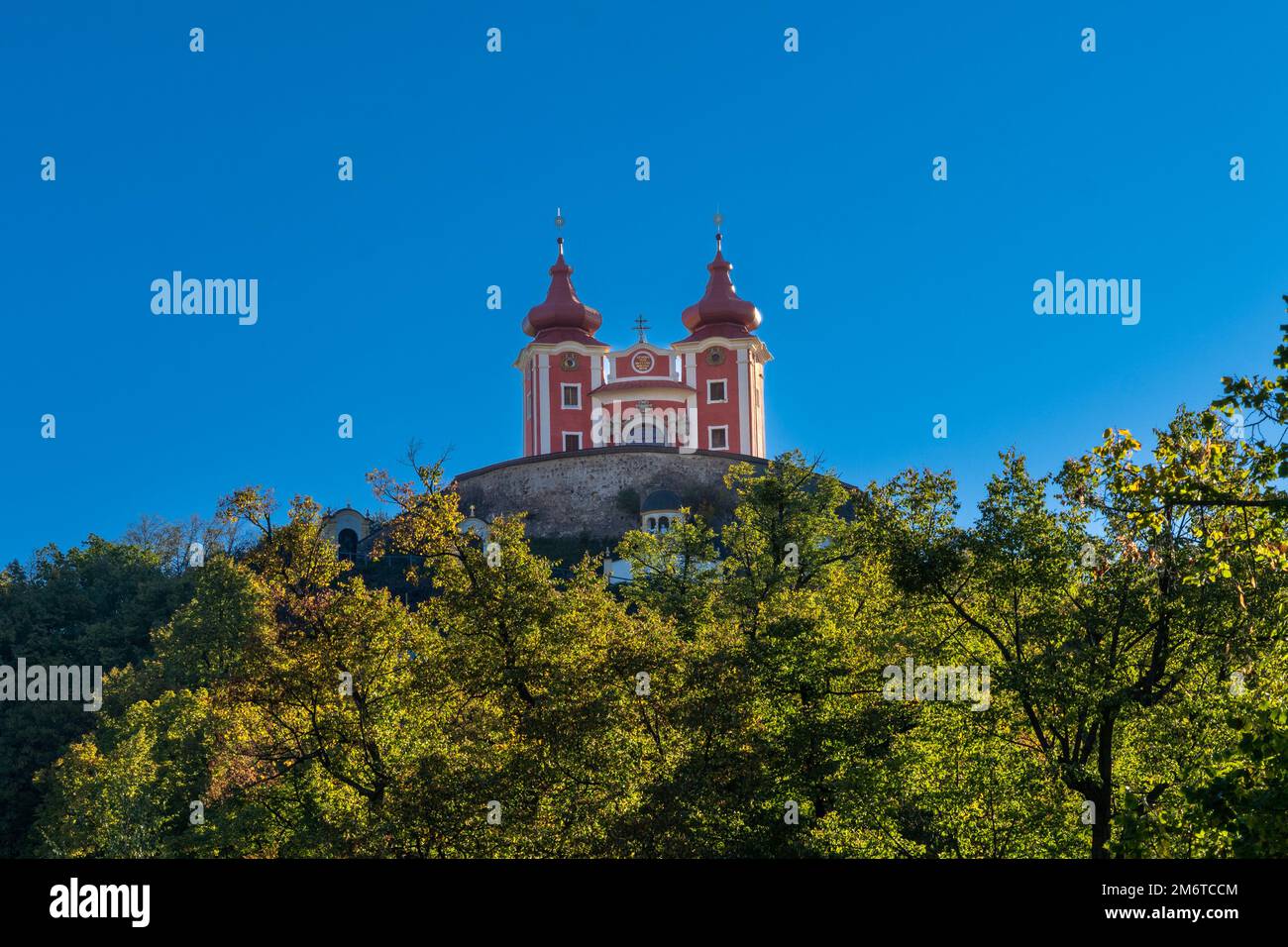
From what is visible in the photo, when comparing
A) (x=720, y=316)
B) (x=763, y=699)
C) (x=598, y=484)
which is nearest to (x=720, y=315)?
(x=720, y=316)

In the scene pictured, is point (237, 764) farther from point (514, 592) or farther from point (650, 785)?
point (650, 785)

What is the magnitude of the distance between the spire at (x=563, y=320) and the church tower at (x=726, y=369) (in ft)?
18.7

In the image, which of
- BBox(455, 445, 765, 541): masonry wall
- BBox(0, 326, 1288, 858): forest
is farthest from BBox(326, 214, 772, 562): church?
BBox(0, 326, 1288, 858): forest

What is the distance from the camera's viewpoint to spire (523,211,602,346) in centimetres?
8962

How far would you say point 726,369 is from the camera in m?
88.4

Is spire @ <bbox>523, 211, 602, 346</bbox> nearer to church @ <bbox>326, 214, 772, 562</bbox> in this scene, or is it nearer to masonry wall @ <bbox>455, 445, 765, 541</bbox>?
church @ <bbox>326, 214, 772, 562</bbox>

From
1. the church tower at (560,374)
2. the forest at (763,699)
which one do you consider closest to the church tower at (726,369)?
the church tower at (560,374)

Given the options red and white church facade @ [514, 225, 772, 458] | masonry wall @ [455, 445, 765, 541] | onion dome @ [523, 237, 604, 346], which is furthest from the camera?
onion dome @ [523, 237, 604, 346]

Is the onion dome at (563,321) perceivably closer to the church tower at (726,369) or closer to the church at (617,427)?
the church at (617,427)

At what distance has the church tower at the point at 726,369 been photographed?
8688 cm

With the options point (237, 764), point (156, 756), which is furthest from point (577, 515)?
point (237, 764)

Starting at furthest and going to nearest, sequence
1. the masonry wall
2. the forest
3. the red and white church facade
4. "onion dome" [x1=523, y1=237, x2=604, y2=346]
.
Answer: "onion dome" [x1=523, y1=237, x2=604, y2=346] < the red and white church facade < the masonry wall < the forest

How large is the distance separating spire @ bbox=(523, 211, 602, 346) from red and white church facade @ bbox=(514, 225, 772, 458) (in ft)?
0.20
